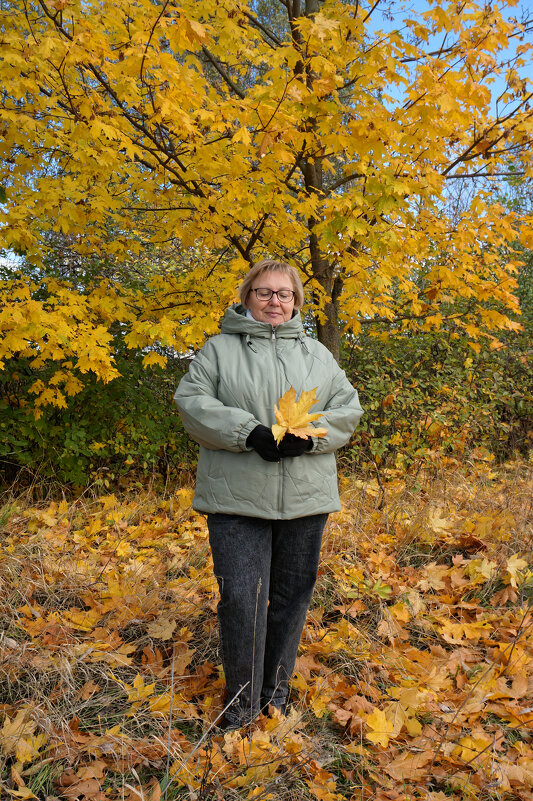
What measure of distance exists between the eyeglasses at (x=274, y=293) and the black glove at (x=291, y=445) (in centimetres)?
58

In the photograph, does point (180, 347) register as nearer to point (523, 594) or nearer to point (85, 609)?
point (85, 609)

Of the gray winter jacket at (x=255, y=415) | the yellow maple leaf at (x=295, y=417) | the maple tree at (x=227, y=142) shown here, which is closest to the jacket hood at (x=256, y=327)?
the gray winter jacket at (x=255, y=415)

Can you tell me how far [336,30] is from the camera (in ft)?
11.7

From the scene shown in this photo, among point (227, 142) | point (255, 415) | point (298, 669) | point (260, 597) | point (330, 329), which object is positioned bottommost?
point (298, 669)

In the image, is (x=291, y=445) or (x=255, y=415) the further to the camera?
(x=255, y=415)

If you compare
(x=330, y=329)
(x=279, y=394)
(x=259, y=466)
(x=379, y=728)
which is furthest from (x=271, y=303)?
(x=330, y=329)

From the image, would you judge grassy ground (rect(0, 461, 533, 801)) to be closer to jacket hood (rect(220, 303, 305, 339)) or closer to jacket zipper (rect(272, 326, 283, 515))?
jacket zipper (rect(272, 326, 283, 515))

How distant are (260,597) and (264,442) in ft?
2.15

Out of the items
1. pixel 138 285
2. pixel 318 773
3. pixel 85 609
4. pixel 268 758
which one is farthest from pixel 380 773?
pixel 138 285

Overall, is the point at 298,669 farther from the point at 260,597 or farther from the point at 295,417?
the point at 295,417

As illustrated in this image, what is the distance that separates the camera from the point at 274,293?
2.17 metres

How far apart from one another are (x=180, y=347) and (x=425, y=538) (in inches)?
85.7

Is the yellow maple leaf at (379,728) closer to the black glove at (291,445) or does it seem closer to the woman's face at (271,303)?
the black glove at (291,445)

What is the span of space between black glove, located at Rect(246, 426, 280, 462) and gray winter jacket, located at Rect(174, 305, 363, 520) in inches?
0.9
